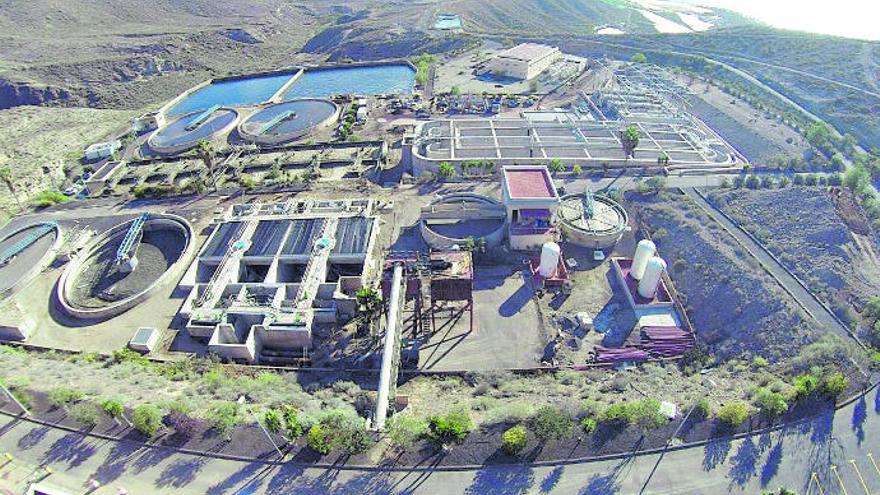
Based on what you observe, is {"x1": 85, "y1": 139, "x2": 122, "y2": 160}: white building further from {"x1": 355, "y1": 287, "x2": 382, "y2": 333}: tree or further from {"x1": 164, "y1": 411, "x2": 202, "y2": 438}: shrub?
{"x1": 164, "y1": 411, "x2": 202, "y2": 438}: shrub

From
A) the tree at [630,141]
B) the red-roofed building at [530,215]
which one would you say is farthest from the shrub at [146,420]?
the tree at [630,141]

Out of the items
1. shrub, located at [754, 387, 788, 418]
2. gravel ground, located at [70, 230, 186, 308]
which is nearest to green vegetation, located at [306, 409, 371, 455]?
shrub, located at [754, 387, 788, 418]

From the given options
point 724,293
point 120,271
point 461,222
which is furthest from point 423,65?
point 724,293

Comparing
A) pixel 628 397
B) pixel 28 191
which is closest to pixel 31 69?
pixel 28 191

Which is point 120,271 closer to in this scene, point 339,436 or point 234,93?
point 339,436

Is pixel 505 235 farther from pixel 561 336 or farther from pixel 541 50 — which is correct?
pixel 541 50

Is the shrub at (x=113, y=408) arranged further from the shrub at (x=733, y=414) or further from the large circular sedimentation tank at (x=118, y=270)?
the shrub at (x=733, y=414)
